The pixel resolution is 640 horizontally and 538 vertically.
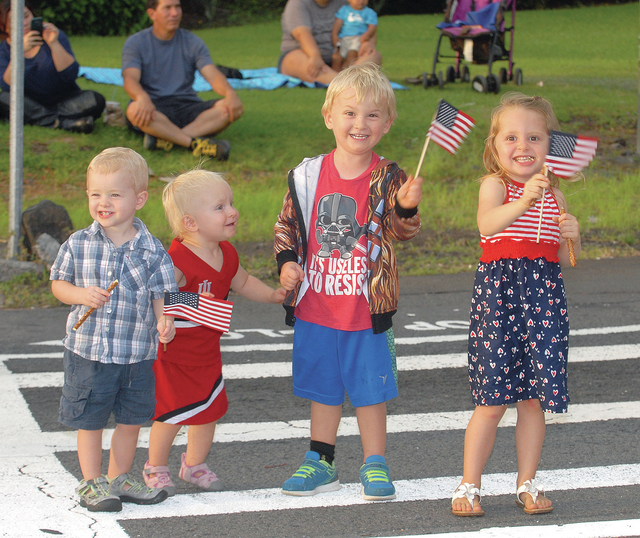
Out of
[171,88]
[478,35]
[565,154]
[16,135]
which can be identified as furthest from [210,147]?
[565,154]

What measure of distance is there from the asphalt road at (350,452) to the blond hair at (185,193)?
1.16m

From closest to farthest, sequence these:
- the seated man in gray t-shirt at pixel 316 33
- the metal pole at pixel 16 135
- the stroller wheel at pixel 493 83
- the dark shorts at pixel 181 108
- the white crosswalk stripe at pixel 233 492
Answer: the white crosswalk stripe at pixel 233 492 → the metal pole at pixel 16 135 → the dark shorts at pixel 181 108 → the seated man in gray t-shirt at pixel 316 33 → the stroller wheel at pixel 493 83

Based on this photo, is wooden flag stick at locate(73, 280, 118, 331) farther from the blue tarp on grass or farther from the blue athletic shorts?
the blue tarp on grass

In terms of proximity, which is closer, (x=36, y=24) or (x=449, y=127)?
(x=449, y=127)

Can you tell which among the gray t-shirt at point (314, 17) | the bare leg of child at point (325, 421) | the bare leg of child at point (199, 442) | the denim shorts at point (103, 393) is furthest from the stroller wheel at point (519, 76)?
the denim shorts at point (103, 393)

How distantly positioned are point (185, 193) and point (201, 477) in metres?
1.22

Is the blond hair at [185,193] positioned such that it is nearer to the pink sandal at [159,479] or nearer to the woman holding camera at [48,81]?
the pink sandal at [159,479]

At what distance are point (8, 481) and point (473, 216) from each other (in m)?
7.17

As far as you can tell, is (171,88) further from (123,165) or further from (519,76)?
(519,76)

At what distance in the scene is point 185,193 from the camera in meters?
3.85

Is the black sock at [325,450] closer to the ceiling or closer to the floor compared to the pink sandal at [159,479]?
closer to the ceiling

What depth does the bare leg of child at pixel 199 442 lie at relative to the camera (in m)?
3.92

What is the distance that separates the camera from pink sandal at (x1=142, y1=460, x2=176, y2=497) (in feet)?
12.5

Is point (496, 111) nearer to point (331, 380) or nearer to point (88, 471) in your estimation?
point (331, 380)
